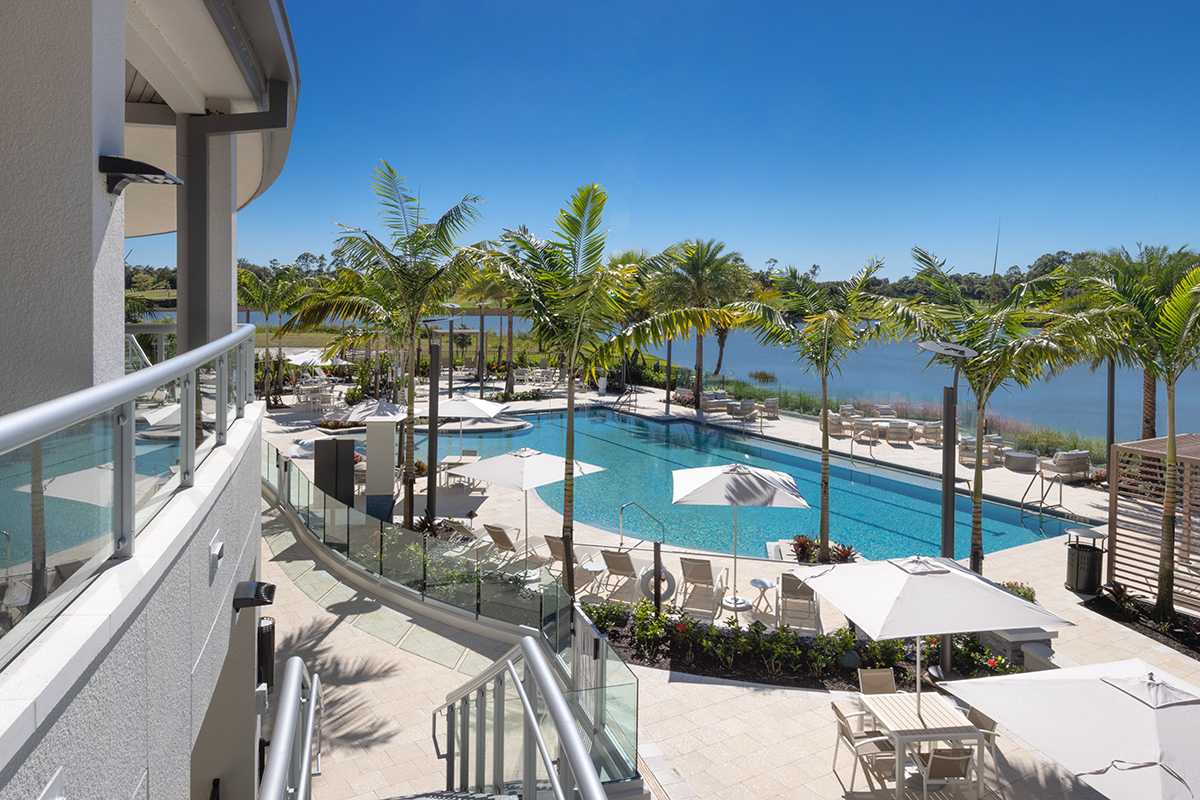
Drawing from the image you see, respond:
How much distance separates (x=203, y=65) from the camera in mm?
4934

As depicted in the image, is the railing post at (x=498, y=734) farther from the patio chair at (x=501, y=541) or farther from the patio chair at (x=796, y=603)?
the patio chair at (x=501, y=541)

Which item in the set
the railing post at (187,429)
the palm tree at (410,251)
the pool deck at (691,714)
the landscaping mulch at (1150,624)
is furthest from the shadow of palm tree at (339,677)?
the landscaping mulch at (1150,624)

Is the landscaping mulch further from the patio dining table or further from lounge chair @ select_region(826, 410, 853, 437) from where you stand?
lounge chair @ select_region(826, 410, 853, 437)

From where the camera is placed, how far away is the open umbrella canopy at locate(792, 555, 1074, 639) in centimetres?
686

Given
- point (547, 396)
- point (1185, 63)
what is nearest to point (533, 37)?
point (547, 396)

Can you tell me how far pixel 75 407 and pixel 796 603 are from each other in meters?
10.4

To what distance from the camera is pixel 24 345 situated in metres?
2.52

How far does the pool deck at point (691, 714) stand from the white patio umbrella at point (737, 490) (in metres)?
1.72

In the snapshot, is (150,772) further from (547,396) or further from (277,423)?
(547,396)

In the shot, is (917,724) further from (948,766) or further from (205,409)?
(205,409)

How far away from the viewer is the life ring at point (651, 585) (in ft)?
38.5

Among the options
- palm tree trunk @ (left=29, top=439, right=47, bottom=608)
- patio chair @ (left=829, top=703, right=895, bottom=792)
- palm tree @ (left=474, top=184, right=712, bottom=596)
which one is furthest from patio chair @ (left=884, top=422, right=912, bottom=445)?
palm tree trunk @ (left=29, top=439, right=47, bottom=608)

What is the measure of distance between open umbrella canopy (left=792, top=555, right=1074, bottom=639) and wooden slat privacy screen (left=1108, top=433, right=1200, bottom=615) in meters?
5.78

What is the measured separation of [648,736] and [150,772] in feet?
20.8
